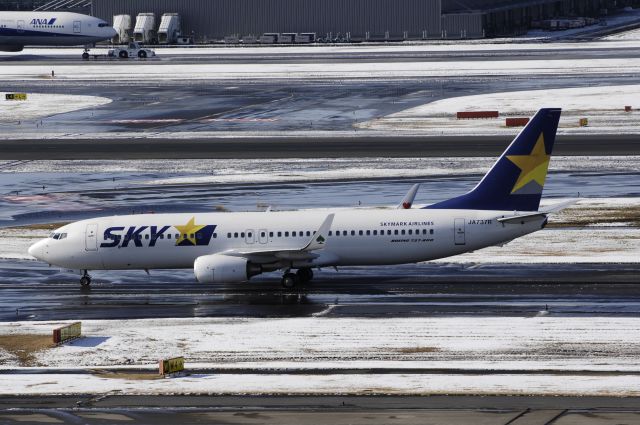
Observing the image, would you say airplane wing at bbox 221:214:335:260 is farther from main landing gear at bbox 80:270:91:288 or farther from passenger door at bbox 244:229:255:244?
main landing gear at bbox 80:270:91:288

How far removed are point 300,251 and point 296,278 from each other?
95.1 inches

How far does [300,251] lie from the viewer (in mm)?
53938

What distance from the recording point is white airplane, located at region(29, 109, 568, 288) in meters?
54.2

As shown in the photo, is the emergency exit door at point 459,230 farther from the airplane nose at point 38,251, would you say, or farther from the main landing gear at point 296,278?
the airplane nose at point 38,251

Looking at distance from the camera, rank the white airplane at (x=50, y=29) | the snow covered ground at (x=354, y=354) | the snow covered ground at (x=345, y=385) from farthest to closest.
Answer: the white airplane at (x=50, y=29) → the snow covered ground at (x=354, y=354) → the snow covered ground at (x=345, y=385)

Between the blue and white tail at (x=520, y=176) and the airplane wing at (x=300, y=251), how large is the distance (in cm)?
569

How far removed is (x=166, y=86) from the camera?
469ft

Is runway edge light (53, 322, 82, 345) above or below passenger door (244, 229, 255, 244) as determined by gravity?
below

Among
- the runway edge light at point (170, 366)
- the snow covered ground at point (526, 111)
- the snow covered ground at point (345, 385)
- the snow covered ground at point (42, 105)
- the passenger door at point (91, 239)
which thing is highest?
the snow covered ground at point (42, 105)

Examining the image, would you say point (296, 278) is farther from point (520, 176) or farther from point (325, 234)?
point (520, 176)

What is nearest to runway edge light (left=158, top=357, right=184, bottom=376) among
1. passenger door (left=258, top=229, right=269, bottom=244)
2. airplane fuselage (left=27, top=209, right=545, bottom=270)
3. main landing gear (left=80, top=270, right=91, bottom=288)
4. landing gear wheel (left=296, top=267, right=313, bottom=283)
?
airplane fuselage (left=27, top=209, right=545, bottom=270)

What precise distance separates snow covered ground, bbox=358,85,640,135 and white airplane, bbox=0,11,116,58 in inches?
3072

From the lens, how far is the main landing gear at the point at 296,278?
5538cm

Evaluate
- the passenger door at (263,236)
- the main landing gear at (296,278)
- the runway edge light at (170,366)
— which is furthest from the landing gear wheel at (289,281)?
the runway edge light at (170,366)
